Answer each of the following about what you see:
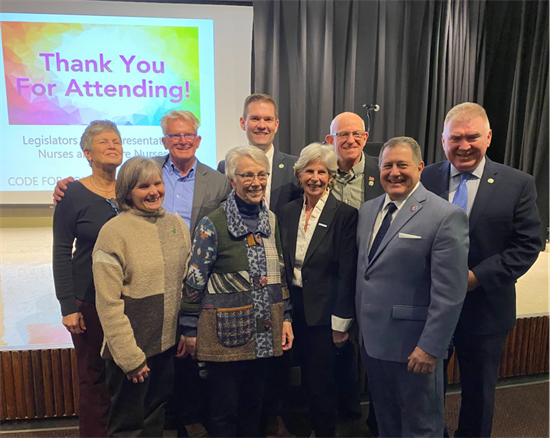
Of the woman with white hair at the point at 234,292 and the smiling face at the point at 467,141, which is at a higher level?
the smiling face at the point at 467,141

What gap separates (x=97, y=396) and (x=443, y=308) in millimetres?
1569

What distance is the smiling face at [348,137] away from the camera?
1.92 meters

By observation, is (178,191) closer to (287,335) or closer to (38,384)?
(287,335)

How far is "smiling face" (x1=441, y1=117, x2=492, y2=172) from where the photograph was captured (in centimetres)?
154

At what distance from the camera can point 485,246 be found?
1556 mm

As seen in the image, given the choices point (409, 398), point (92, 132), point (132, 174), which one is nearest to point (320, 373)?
point (409, 398)

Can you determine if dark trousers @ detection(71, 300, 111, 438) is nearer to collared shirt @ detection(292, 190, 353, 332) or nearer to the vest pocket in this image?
the vest pocket

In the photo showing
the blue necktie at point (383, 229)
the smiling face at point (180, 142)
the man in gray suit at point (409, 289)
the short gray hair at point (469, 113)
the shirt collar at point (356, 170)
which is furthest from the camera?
the shirt collar at point (356, 170)

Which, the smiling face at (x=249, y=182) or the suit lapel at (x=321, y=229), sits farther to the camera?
the suit lapel at (x=321, y=229)

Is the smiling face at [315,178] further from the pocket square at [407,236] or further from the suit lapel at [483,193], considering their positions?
the suit lapel at [483,193]

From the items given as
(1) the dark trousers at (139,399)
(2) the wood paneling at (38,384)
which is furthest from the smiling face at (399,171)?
(2) the wood paneling at (38,384)

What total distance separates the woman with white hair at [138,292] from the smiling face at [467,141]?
48.1 inches

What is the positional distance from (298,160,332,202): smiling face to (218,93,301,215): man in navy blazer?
0.37 m

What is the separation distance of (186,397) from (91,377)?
0.53 metres
